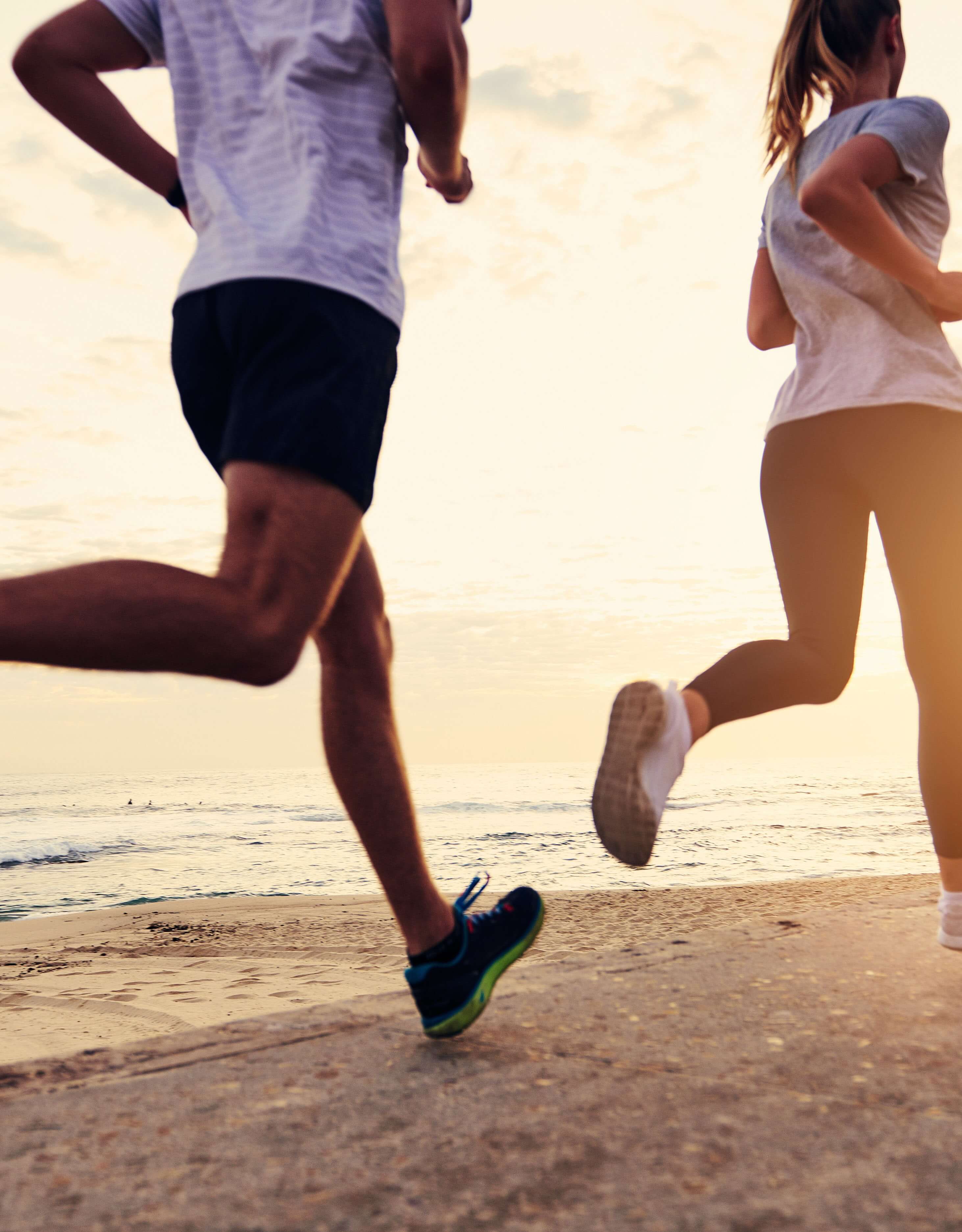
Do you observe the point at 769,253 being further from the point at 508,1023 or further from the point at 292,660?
the point at 508,1023

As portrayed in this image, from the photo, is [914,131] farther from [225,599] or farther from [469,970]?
[469,970]

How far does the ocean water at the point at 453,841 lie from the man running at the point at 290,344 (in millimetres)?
9166

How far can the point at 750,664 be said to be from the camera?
6.34 feet

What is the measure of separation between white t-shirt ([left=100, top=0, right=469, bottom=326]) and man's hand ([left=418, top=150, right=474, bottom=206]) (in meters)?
0.06

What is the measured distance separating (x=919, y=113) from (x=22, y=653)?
206 cm

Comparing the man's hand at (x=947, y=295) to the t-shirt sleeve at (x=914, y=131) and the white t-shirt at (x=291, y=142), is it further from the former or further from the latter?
the white t-shirt at (x=291, y=142)

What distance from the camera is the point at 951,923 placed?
2.21 m

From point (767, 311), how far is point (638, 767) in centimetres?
128

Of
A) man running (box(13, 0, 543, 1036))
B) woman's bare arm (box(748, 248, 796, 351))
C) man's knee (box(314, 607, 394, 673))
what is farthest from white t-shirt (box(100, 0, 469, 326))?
woman's bare arm (box(748, 248, 796, 351))

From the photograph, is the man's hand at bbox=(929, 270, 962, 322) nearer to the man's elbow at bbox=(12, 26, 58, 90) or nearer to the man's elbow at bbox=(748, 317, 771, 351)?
the man's elbow at bbox=(748, 317, 771, 351)

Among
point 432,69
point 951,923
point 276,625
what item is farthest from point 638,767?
point 432,69

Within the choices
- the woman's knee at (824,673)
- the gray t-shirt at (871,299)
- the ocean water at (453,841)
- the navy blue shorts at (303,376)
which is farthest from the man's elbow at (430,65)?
the ocean water at (453,841)

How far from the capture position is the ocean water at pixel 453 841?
1152cm

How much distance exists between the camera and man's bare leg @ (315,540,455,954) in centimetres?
165
